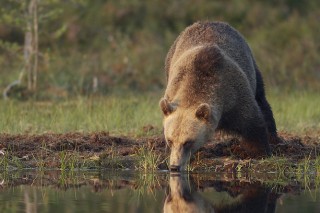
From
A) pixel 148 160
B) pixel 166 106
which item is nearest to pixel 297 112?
pixel 148 160

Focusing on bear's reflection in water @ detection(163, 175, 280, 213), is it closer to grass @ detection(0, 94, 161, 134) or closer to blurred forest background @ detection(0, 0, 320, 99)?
grass @ detection(0, 94, 161, 134)

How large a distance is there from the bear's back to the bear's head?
1498mm

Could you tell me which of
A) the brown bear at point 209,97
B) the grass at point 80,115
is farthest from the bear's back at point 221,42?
the grass at point 80,115

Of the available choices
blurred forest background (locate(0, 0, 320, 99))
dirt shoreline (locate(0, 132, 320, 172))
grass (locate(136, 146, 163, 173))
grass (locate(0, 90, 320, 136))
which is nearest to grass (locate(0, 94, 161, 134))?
grass (locate(0, 90, 320, 136))

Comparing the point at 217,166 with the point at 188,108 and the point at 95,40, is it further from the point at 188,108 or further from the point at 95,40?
the point at 95,40

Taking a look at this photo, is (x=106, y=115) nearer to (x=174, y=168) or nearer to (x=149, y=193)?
(x=174, y=168)

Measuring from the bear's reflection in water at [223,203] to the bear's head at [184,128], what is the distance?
1.08ft

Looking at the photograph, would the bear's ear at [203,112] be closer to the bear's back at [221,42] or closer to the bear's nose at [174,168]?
the bear's nose at [174,168]

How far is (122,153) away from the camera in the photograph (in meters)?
12.2

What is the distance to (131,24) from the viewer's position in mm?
24469

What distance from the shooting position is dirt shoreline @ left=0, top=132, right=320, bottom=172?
11586 mm

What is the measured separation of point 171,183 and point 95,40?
13652mm

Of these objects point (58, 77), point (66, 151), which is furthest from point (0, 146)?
point (58, 77)

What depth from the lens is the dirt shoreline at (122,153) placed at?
11.6m
